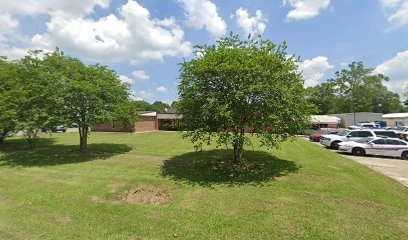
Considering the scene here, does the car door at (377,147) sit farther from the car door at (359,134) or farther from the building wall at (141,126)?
the building wall at (141,126)

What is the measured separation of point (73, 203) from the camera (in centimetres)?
669

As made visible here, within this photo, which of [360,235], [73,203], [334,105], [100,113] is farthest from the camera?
[334,105]

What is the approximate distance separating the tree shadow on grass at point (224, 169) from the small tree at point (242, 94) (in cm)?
139

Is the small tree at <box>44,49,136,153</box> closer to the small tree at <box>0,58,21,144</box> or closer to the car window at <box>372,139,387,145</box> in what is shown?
the small tree at <box>0,58,21,144</box>

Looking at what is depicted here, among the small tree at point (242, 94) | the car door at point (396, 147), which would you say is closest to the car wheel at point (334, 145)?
the car door at point (396, 147)

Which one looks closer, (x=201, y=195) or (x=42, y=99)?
(x=201, y=195)

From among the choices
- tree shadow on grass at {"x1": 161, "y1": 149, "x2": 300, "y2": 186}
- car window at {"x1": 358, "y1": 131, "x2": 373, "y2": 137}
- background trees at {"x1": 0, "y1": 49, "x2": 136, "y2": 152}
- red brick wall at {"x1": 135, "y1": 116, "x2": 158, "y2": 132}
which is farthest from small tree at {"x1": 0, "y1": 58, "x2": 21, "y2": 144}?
car window at {"x1": 358, "y1": 131, "x2": 373, "y2": 137}

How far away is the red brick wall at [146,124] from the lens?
36.7 m

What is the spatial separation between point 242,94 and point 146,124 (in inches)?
1274

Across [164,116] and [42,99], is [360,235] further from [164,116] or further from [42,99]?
[164,116]

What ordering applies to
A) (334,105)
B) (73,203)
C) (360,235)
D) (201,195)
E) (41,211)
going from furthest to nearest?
(334,105)
(201,195)
(73,203)
(41,211)
(360,235)

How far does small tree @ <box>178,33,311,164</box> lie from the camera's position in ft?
29.2

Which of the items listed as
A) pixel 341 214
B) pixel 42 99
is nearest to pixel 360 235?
pixel 341 214

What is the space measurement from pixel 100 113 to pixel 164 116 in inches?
1134
